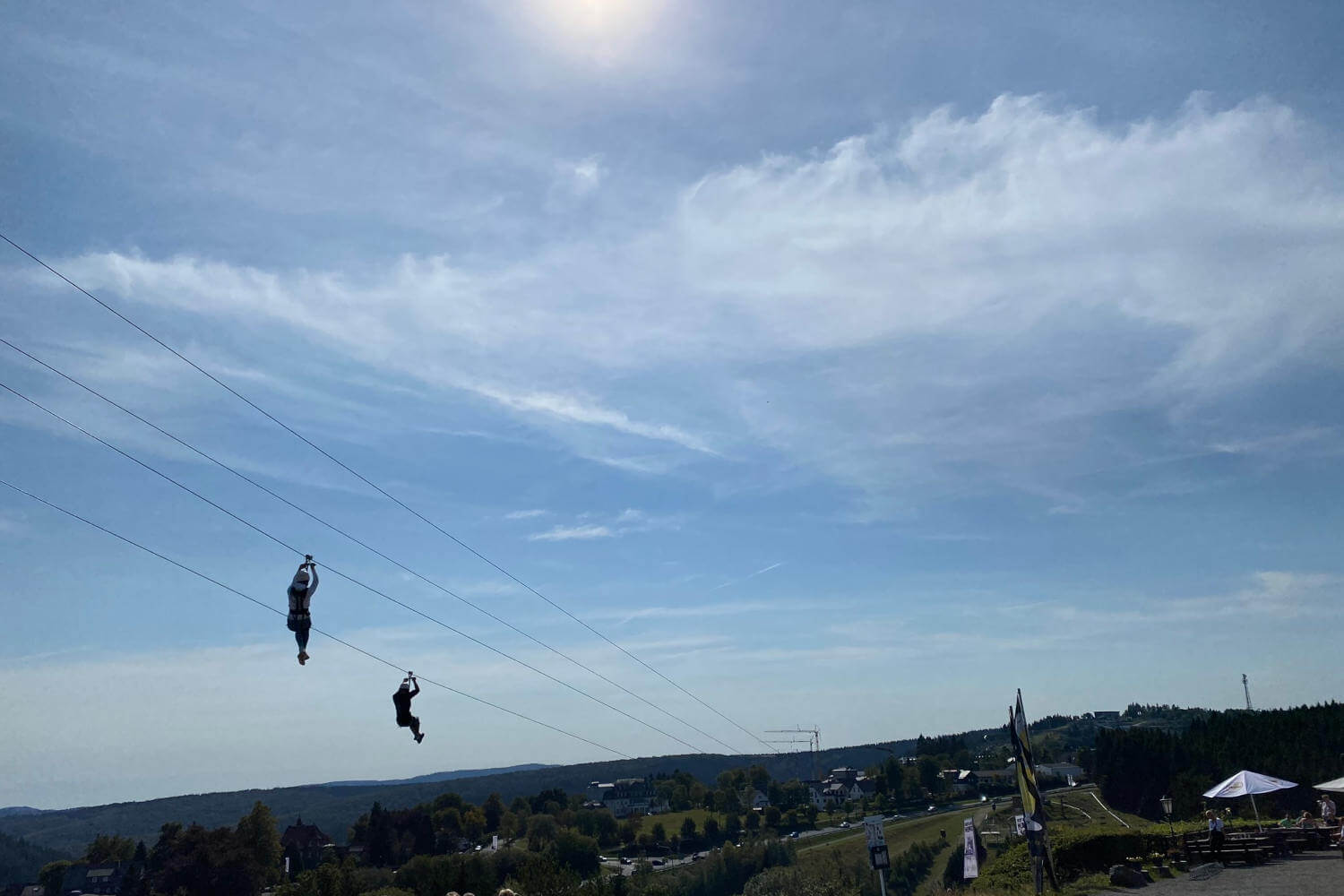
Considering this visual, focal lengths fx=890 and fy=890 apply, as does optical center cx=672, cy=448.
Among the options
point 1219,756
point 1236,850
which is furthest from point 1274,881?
point 1219,756

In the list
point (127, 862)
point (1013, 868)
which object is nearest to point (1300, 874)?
point (1013, 868)

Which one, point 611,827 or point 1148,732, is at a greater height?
point 1148,732

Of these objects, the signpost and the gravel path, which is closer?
the gravel path

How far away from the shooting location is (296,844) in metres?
145

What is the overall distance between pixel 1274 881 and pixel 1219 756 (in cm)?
9077

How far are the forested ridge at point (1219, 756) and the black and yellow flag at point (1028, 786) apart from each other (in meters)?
67.1

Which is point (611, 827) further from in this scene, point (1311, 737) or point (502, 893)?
point (502, 893)

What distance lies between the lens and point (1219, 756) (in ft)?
325

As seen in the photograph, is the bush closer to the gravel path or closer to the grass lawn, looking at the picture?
the gravel path

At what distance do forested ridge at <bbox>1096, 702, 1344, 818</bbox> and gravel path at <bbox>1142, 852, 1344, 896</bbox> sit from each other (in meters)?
58.5

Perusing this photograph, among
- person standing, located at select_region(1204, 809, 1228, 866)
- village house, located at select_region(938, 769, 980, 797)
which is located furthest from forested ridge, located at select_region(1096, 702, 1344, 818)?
person standing, located at select_region(1204, 809, 1228, 866)

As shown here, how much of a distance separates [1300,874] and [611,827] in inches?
5541

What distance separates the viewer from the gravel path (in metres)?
21.8

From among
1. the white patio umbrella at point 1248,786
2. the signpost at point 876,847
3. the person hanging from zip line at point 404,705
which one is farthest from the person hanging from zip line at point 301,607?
the white patio umbrella at point 1248,786
